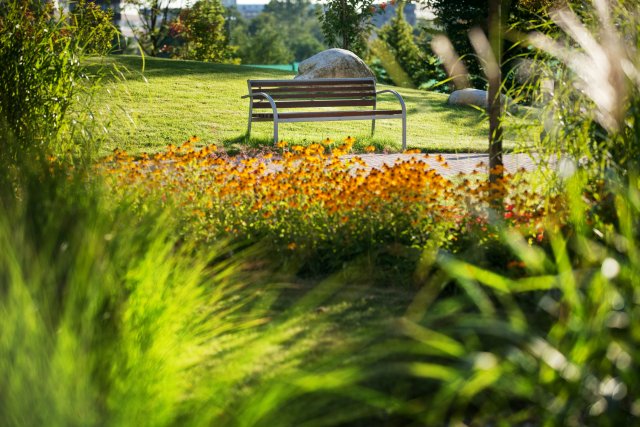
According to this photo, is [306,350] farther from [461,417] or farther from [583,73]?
[583,73]

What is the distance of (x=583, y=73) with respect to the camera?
3.95 meters

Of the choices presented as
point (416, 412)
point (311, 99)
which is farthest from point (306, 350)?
point (311, 99)

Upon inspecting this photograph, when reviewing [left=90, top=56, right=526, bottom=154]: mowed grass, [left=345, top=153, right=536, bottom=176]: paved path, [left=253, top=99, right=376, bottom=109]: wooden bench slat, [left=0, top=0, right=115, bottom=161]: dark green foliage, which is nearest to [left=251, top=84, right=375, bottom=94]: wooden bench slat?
[left=253, top=99, right=376, bottom=109]: wooden bench slat

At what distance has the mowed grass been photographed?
34.1 feet

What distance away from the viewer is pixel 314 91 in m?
10.8

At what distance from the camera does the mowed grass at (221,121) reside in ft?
34.1

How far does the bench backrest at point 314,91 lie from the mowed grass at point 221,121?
0.44 metres

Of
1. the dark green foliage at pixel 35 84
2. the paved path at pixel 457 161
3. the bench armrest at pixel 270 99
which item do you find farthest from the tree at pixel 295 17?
the dark green foliage at pixel 35 84

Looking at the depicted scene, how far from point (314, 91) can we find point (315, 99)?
66 centimetres

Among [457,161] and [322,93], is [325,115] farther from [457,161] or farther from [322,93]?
[457,161]

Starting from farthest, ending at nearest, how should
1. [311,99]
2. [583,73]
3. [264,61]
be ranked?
[264,61] → [311,99] → [583,73]

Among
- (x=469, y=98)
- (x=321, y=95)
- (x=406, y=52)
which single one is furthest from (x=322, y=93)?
(x=406, y=52)

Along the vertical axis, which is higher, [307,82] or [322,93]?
[307,82]

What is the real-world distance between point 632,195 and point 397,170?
2.19 m
